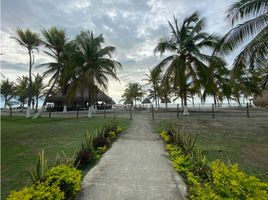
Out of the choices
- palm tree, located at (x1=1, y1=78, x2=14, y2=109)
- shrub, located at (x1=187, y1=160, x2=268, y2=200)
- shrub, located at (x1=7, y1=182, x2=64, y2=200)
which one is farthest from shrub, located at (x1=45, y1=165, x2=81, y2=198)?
palm tree, located at (x1=1, y1=78, x2=14, y2=109)

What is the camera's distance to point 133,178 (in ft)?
14.3

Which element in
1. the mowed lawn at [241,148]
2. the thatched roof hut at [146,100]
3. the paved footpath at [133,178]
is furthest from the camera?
the thatched roof hut at [146,100]

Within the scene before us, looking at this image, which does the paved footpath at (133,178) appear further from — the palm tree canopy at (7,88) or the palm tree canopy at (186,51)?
the palm tree canopy at (7,88)

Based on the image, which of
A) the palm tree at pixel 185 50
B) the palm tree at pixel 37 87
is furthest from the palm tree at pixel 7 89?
the palm tree at pixel 185 50

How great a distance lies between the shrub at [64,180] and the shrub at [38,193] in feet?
0.64

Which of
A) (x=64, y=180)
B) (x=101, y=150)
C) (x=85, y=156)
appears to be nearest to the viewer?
(x=64, y=180)

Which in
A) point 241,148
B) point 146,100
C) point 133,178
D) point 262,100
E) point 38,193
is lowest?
point 133,178

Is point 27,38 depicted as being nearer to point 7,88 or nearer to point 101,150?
point 101,150

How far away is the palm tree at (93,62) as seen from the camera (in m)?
18.1

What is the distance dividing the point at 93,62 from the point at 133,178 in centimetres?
1587

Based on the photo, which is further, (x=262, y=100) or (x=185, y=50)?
(x=262, y=100)

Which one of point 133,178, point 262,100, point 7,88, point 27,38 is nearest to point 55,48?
point 27,38

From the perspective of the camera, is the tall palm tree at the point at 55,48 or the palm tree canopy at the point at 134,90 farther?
the palm tree canopy at the point at 134,90

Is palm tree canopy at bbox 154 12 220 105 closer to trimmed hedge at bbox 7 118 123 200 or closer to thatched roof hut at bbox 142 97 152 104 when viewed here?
trimmed hedge at bbox 7 118 123 200
